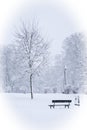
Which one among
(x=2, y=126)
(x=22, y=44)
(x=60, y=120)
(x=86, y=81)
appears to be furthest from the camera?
(x=86, y=81)

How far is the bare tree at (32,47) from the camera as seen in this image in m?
26.9

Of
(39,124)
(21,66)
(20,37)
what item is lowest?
(39,124)

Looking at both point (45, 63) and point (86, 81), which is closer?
point (45, 63)

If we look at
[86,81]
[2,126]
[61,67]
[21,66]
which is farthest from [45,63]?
[61,67]

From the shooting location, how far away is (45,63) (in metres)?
27.4

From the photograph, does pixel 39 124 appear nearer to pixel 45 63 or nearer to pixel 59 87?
pixel 45 63

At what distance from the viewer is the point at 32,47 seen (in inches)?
1063

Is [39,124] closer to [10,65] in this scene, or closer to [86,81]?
[86,81]

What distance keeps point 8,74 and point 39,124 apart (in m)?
34.2

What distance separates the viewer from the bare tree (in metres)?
26.9

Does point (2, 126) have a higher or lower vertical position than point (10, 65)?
lower

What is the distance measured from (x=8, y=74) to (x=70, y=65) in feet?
28.8

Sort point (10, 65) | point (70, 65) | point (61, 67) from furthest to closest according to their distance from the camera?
point (61, 67)
point (10, 65)
point (70, 65)

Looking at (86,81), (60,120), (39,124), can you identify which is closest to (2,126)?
(39,124)
